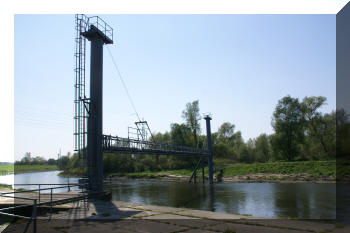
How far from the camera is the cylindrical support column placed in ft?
64.2

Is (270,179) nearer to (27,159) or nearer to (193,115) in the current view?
(193,115)

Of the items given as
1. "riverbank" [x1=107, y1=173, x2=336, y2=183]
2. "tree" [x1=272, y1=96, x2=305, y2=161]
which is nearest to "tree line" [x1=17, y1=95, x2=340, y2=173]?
"tree" [x1=272, y1=96, x2=305, y2=161]

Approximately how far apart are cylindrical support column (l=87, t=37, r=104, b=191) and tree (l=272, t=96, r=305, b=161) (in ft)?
185

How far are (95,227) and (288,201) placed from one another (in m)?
18.7

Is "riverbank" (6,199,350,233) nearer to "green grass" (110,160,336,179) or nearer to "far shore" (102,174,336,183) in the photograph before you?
"far shore" (102,174,336,183)

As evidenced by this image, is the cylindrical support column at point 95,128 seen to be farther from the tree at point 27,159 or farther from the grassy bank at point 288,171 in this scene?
the tree at point 27,159

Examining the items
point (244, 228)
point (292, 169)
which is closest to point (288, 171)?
A: point (292, 169)

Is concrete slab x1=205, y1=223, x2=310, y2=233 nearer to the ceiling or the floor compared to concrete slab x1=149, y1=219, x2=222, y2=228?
nearer to the ceiling

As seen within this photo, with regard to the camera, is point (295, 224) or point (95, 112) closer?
point (295, 224)

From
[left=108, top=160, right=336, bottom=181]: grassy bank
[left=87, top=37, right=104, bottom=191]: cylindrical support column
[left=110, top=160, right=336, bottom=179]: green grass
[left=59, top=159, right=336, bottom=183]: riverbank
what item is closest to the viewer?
[left=87, top=37, right=104, bottom=191]: cylindrical support column

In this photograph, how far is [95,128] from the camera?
785 inches

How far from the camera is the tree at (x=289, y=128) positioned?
222ft

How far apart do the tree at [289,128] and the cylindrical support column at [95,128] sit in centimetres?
5629

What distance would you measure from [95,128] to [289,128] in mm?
58722
